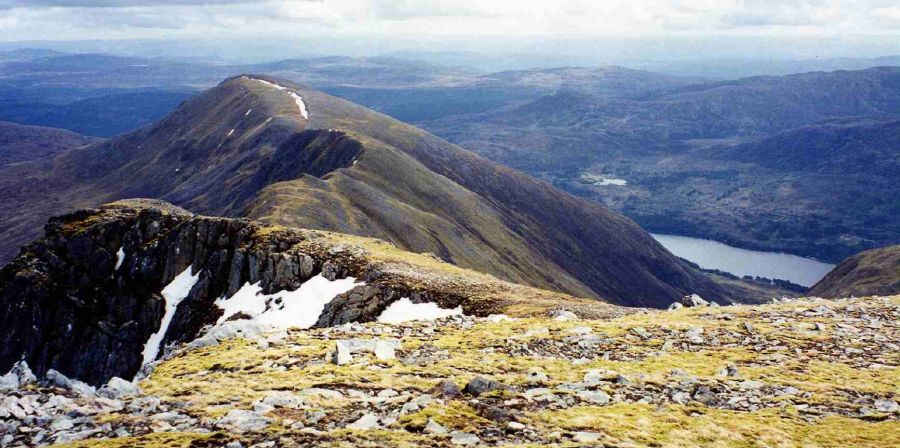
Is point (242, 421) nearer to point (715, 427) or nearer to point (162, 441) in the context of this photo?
point (162, 441)

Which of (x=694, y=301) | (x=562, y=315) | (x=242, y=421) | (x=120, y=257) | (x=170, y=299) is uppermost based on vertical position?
(x=242, y=421)

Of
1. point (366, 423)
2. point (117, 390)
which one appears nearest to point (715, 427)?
point (366, 423)

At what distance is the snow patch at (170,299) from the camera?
5575cm

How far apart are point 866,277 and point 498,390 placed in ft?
626

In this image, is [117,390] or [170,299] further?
[170,299]

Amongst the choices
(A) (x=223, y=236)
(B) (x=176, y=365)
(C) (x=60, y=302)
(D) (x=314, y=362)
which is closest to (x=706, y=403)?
(D) (x=314, y=362)

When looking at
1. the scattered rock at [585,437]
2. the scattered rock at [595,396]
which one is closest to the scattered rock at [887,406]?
the scattered rock at [595,396]

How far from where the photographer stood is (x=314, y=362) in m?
22.8

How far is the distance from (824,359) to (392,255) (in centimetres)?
3433

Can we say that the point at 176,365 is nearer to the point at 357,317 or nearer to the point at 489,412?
the point at 489,412

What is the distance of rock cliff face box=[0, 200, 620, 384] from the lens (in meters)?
48.0

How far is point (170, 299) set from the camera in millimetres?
58406

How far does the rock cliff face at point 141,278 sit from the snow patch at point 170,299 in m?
0.45

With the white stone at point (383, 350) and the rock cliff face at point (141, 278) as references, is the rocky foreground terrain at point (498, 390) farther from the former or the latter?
the rock cliff face at point (141, 278)
